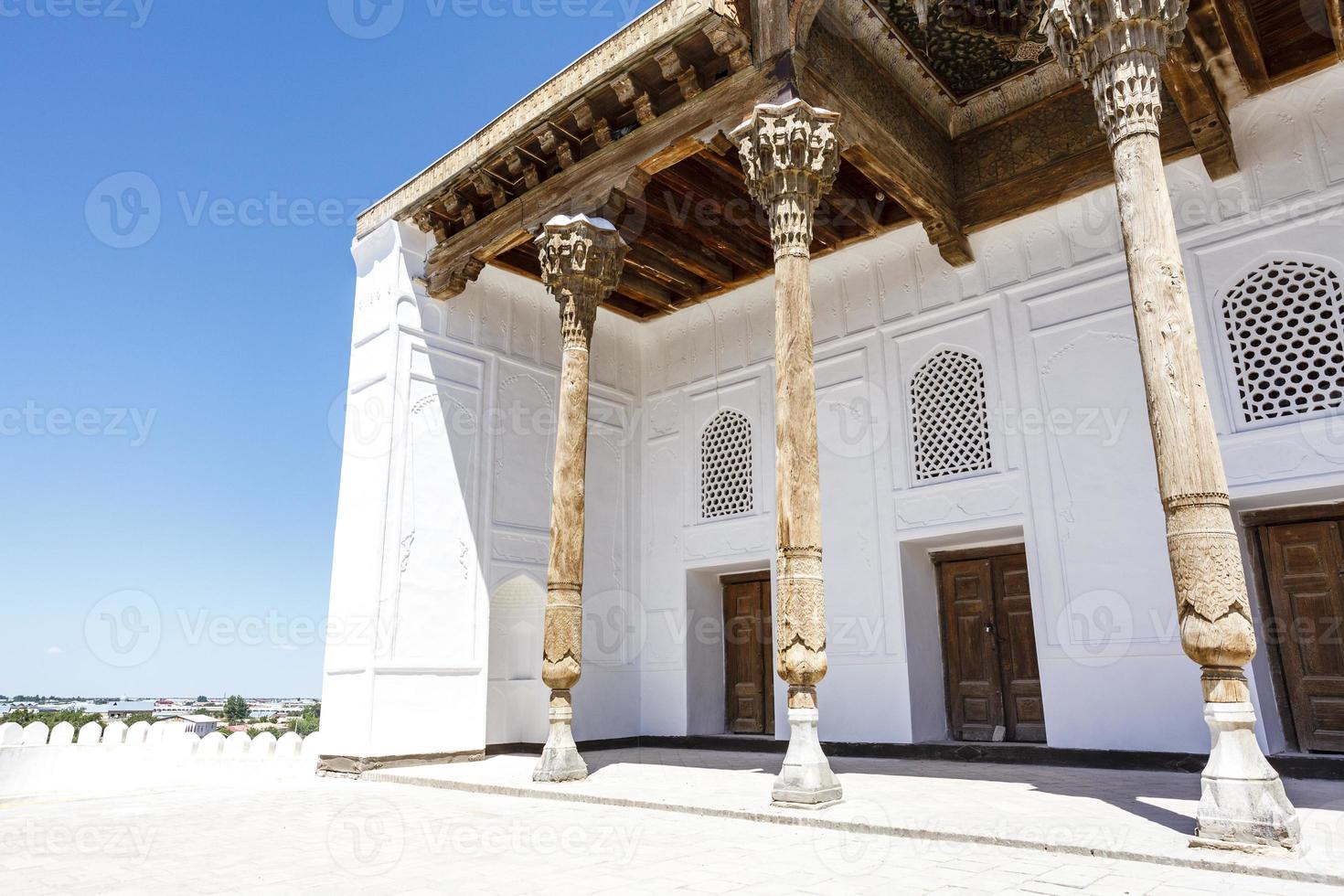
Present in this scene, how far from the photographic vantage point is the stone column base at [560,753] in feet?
22.2

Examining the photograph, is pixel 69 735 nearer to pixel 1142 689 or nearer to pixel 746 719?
pixel 746 719

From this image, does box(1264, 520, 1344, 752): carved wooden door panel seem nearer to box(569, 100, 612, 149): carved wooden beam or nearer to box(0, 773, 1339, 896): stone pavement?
box(0, 773, 1339, 896): stone pavement

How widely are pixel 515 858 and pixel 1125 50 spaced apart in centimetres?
535

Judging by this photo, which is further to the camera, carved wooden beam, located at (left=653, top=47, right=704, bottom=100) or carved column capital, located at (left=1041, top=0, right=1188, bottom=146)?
carved wooden beam, located at (left=653, top=47, right=704, bottom=100)

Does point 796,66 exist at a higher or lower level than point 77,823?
higher

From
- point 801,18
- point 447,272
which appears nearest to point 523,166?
point 447,272

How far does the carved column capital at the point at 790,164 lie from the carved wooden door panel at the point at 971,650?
4395mm

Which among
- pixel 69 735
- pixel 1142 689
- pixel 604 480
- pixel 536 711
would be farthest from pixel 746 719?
pixel 69 735

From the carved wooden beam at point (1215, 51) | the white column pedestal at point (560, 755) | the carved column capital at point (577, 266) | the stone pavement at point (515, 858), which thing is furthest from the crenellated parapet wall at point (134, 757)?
the carved wooden beam at point (1215, 51)

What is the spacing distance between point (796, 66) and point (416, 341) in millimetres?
4917

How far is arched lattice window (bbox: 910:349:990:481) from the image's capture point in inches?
344

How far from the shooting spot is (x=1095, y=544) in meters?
7.74

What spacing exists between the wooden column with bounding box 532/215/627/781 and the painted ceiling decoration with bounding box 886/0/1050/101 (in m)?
3.17

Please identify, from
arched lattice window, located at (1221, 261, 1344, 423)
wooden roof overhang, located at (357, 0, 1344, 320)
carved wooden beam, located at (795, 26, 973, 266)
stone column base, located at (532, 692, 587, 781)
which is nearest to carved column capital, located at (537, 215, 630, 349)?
wooden roof overhang, located at (357, 0, 1344, 320)
